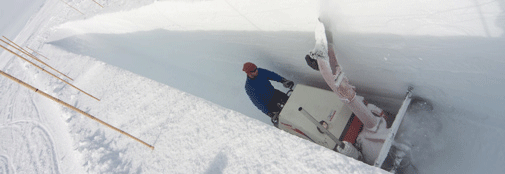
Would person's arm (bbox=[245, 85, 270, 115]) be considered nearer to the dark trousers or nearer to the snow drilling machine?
the dark trousers

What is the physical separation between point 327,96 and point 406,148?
75 cm

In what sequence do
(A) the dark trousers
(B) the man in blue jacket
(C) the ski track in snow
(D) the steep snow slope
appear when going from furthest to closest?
(C) the ski track in snow → (A) the dark trousers → (B) the man in blue jacket → (D) the steep snow slope

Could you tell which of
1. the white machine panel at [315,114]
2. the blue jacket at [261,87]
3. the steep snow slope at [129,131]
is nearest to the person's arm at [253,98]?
the blue jacket at [261,87]

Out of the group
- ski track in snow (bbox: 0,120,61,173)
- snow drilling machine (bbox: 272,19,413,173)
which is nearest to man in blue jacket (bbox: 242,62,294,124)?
snow drilling machine (bbox: 272,19,413,173)

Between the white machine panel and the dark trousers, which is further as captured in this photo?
the dark trousers

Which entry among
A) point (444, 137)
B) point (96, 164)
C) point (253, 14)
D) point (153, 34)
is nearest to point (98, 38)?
point (153, 34)

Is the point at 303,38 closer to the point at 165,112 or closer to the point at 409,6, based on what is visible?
the point at 409,6

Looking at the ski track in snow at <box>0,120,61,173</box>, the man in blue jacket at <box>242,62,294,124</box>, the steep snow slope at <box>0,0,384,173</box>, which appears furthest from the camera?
the ski track in snow at <box>0,120,61,173</box>

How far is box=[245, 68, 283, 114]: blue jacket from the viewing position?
2.37 metres

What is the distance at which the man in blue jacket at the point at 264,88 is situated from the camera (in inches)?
91.3

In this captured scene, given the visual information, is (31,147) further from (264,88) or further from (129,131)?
(264,88)

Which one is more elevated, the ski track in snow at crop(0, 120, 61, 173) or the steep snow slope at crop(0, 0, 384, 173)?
the steep snow slope at crop(0, 0, 384, 173)

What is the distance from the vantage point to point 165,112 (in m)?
1.97

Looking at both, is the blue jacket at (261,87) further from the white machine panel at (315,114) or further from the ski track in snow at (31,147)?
the ski track in snow at (31,147)
